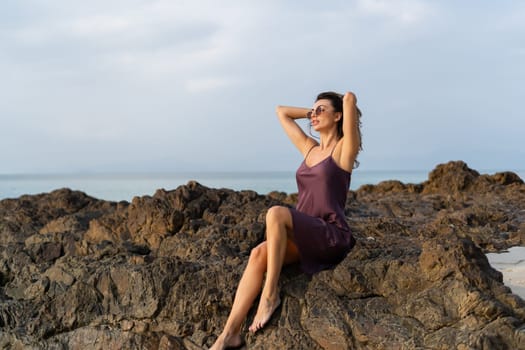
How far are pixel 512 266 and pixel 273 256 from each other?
3523 mm

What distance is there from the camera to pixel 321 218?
15.7 feet

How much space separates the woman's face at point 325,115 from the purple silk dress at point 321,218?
0.88 feet

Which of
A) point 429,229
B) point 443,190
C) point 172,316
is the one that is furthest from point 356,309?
point 443,190

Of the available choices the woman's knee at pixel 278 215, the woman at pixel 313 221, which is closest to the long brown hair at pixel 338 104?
the woman at pixel 313 221

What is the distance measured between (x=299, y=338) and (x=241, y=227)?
1.59 meters

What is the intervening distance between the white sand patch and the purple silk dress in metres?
1.59

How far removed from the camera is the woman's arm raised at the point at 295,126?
5.29 m

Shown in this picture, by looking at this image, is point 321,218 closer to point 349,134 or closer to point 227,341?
point 349,134

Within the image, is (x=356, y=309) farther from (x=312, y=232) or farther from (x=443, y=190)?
(x=443, y=190)

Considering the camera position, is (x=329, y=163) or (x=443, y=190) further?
(x=443, y=190)

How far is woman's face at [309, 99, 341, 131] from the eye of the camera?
500 cm

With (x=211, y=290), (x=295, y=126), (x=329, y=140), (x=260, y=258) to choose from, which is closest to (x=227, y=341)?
(x=211, y=290)

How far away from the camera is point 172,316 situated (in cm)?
491

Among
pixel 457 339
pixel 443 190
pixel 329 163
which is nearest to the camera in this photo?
pixel 457 339
